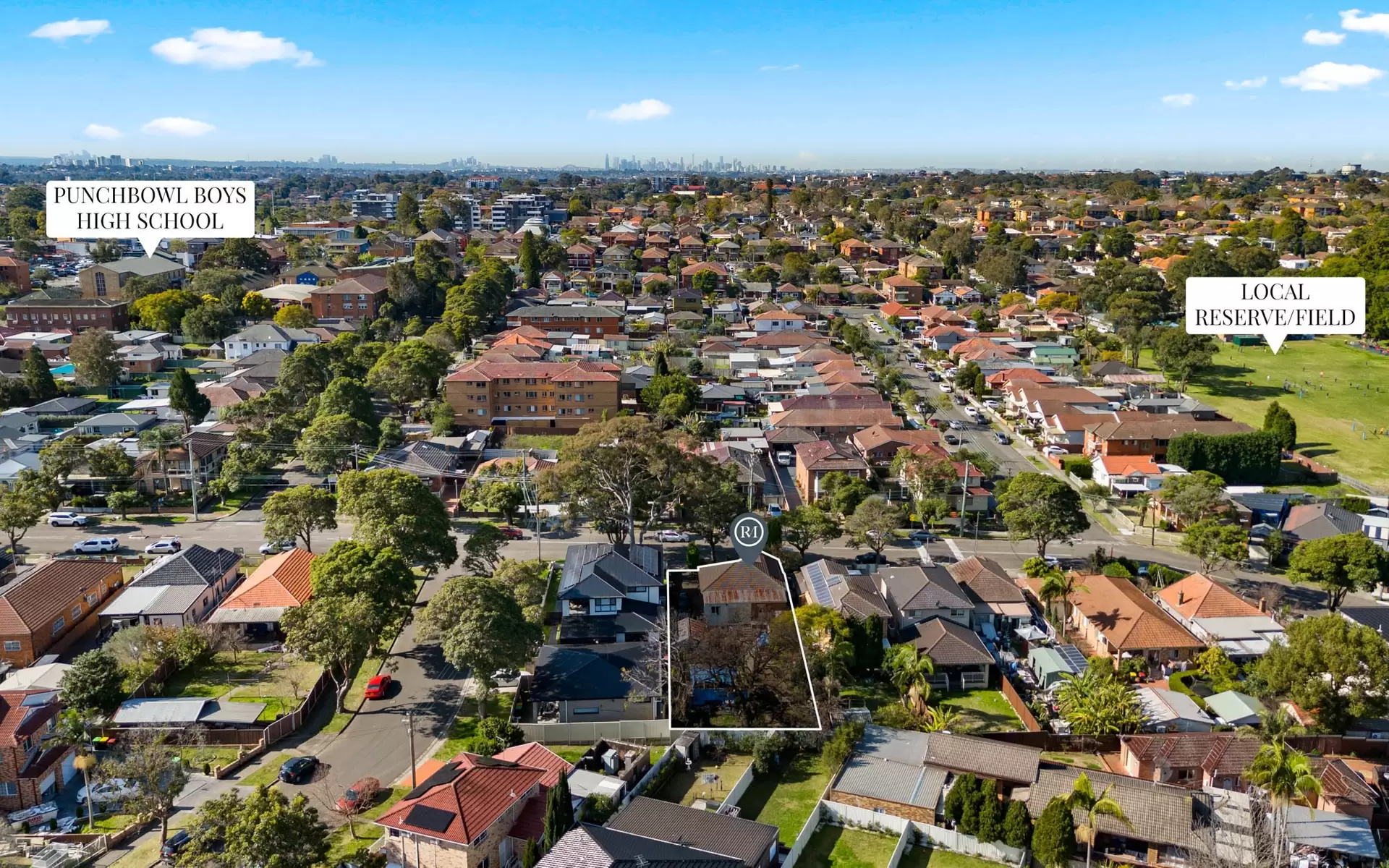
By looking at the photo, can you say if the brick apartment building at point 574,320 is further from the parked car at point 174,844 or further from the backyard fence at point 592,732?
the parked car at point 174,844

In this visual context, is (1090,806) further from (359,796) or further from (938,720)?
(359,796)

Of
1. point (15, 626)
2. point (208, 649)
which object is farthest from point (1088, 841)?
point (15, 626)

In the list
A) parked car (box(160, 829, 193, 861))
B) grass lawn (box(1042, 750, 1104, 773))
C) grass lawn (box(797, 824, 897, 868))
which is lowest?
grass lawn (box(797, 824, 897, 868))

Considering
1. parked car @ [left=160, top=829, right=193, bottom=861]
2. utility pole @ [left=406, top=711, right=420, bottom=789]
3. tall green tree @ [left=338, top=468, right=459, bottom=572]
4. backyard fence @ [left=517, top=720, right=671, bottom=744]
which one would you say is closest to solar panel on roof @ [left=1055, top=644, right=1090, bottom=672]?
backyard fence @ [left=517, top=720, right=671, bottom=744]

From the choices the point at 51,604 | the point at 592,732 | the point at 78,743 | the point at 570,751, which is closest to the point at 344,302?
the point at 51,604

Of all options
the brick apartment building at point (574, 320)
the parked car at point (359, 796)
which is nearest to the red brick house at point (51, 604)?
the parked car at point (359, 796)

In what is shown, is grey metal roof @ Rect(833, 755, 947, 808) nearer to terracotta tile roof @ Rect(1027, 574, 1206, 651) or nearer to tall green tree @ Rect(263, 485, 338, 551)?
terracotta tile roof @ Rect(1027, 574, 1206, 651)
